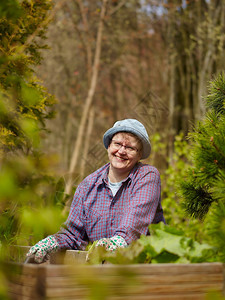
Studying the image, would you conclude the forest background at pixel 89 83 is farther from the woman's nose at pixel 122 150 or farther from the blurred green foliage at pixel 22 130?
the woman's nose at pixel 122 150

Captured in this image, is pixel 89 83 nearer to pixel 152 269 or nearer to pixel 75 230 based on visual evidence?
pixel 75 230

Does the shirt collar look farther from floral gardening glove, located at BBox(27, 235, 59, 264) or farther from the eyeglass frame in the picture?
floral gardening glove, located at BBox(27, 235, 59, 264)

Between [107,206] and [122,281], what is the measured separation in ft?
4.62

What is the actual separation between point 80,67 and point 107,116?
14.3 ft

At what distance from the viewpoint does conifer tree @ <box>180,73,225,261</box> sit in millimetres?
1564

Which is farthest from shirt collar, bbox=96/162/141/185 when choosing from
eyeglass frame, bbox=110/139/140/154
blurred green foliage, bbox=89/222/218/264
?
blurred green foliage, bbox=89/222/218/264

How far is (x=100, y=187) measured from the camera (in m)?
2.76

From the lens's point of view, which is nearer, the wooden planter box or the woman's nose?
the wooden planter box

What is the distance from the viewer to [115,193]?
268 centimetres

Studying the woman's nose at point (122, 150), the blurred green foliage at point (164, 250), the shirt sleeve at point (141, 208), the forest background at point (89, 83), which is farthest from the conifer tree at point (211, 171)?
the woman's nose at point (122, 150)

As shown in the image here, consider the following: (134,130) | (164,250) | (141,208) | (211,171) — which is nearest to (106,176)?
(134,130)

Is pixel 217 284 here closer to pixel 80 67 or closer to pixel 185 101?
pixel 185 101

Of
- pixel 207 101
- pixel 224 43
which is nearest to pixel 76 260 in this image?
pixel 207 101

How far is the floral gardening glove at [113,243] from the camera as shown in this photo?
2.07 metres
